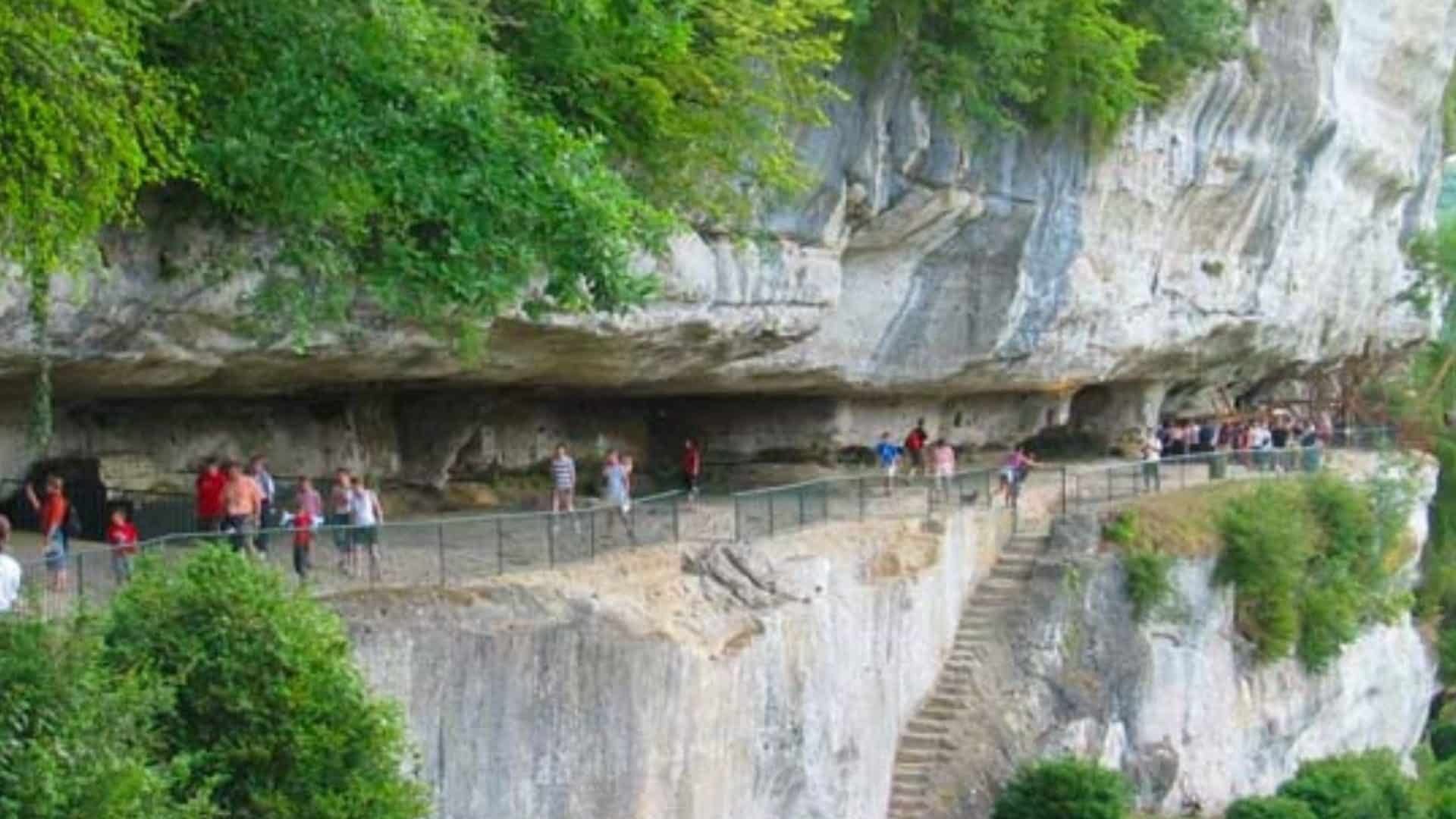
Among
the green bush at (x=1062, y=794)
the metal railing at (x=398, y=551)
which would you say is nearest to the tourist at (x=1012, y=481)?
the green bush at (x=1062, y=794)

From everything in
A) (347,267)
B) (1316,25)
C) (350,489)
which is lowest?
(350,489)

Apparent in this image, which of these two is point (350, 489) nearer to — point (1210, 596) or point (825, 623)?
point (825, 623)

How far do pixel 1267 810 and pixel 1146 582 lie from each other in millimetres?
2816

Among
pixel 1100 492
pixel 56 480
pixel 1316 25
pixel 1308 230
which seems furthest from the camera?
pixel 1308 230

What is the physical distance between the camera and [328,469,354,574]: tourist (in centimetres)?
1641

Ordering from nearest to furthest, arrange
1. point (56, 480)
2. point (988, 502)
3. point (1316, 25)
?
1. point (56, 480)
2. point (988, 502)
3. point (1316, 25)

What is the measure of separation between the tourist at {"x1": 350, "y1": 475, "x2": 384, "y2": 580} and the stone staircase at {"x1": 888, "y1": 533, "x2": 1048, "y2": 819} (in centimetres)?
651

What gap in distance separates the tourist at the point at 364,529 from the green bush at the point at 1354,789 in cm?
1324

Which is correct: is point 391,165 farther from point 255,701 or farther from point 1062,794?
point 1062,794

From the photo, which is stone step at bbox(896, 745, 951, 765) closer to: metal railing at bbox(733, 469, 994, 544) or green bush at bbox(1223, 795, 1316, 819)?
metal railing at bbox(733, 469, 994, 544)

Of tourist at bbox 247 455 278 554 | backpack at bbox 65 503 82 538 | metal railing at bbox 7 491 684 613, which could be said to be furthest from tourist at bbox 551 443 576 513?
backpack at bbox 65 503 82 538

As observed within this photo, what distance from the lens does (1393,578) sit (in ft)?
108

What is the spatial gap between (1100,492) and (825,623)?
8675 millimetres

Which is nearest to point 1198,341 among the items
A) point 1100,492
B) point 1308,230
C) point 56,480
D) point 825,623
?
point 1308,230
